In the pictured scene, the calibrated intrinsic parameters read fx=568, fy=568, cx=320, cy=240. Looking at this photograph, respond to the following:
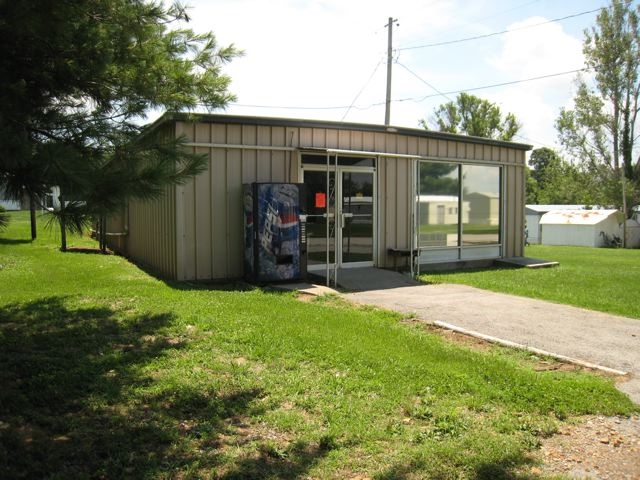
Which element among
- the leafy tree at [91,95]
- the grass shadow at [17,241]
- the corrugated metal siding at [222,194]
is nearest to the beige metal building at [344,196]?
the corrugated metal siding at [222,194]

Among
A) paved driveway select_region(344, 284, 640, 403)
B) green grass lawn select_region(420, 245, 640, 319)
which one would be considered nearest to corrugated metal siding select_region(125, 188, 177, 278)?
paved driveway select_region(344, 284, 640, 403)

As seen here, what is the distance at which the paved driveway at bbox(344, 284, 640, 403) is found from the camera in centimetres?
586

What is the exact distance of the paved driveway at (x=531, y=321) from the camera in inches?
231

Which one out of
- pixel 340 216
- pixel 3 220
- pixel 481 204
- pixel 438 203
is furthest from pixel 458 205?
pixel 3 220

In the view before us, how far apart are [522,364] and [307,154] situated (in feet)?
21.0

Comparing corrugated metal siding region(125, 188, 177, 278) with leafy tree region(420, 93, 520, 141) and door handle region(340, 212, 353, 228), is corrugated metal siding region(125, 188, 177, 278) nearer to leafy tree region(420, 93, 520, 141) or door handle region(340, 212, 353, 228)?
door handle region(340, 212, 353, 228)

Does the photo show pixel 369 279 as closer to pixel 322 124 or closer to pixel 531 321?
pixel 322 124

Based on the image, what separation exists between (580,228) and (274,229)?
24629 millimetres

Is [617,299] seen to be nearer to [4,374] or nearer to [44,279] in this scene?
[4,374]

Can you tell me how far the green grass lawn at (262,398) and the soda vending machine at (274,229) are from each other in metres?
2.41

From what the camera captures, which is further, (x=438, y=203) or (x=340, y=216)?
(x=438, y=203)

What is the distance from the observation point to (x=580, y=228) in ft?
97.2

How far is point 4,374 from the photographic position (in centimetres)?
470

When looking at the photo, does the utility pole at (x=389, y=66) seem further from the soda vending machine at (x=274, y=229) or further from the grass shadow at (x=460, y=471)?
the grass shadow at (x=460, y=471)
